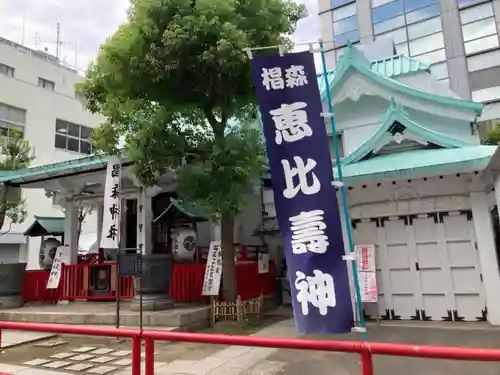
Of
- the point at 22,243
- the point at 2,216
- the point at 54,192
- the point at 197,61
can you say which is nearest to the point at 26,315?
the point at 2,216

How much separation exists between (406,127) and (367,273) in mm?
3697

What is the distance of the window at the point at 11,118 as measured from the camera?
2325 centimetres

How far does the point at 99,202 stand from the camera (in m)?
14.3

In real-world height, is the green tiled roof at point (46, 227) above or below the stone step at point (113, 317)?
above

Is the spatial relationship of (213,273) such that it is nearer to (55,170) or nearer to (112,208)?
(112,208)

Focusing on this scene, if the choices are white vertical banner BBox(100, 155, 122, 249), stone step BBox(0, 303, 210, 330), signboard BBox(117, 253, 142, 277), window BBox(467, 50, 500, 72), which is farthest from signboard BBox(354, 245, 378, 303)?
window BBox(467, 50, 500, 72)

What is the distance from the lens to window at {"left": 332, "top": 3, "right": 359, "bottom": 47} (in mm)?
38062

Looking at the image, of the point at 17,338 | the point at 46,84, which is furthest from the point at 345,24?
the point at 17,338

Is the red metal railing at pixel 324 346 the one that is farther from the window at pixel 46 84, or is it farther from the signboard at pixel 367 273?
the window at pixel 46 84

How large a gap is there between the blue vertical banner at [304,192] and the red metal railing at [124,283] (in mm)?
7281

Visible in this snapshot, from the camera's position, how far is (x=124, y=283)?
484 inches

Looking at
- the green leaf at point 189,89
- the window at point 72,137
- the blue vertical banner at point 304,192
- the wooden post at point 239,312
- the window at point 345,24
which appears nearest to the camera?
the blue vertical banner at point 304,192

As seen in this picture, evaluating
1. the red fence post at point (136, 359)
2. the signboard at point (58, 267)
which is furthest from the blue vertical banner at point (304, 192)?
the signboard at point (58, 267)

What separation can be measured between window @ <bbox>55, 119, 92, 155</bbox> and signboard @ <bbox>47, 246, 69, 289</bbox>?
1378 cm
